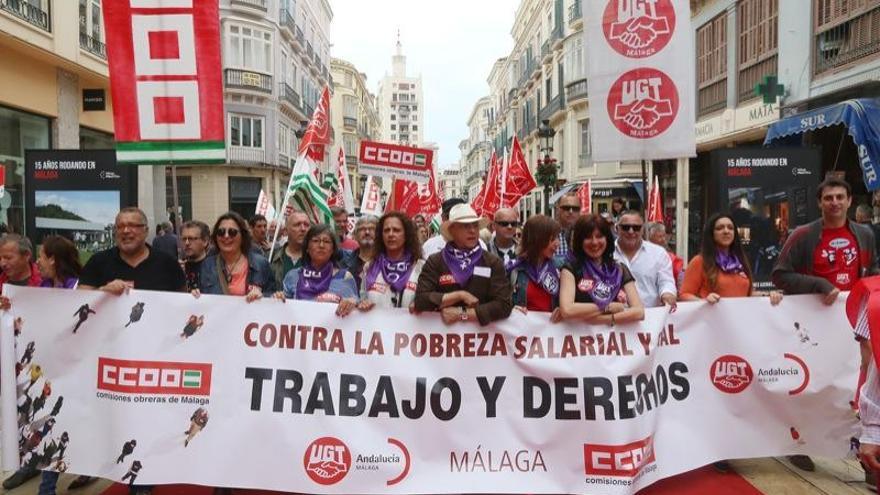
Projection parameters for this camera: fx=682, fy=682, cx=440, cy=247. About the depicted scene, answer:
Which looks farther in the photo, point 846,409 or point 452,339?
point 846,409

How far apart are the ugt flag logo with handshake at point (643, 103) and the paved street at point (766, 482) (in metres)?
3.00

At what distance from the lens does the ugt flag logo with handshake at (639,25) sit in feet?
20.4

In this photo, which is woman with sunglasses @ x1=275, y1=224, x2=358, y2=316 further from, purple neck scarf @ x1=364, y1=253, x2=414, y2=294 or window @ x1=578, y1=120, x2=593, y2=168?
window @ x1=578, y1=120, x2=593, y2=168

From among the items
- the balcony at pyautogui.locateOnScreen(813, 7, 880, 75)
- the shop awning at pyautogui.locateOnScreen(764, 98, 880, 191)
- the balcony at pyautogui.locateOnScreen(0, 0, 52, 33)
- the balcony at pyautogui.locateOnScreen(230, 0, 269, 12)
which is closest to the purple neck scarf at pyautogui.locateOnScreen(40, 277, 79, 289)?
the balcony at pyautogui.locateOnScreen(0, 0, 52, 33)

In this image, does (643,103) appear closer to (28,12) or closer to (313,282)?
(313,282)

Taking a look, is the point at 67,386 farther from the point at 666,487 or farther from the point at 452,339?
the point at 666,487

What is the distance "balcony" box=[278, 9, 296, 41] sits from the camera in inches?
1499

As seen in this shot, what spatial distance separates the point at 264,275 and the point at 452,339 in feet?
5.15

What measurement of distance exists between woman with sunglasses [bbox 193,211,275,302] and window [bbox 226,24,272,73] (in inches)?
1263

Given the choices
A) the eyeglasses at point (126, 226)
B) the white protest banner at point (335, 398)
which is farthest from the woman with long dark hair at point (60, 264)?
the eyeglasses at point (126, 226)

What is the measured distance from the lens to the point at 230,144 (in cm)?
3434

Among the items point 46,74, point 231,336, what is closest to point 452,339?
point 231,336

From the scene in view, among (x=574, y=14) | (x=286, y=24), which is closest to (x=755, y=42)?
(x=574, y=14)

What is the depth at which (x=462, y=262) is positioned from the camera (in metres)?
4.29
